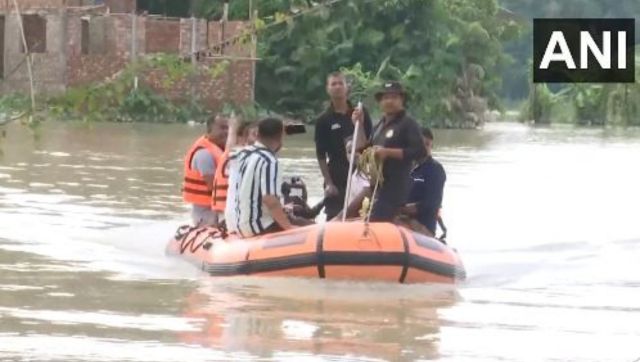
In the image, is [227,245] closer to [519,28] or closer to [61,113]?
[61,113]

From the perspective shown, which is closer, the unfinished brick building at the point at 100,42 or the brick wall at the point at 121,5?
the unfinished brick building at the point at 100,42

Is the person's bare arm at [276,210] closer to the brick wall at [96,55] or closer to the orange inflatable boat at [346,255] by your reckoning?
the orange inflatable boat at [346,255]

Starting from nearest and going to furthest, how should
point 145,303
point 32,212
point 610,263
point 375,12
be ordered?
point 145,303 < point 610,263 < point 32,212 < point 375,12

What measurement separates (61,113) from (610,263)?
10949 millimetres

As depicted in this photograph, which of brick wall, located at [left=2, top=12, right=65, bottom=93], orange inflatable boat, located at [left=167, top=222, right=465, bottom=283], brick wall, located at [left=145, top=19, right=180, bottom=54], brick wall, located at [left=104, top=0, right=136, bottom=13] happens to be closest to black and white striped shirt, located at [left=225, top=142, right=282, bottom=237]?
orange inflatable boat, located at [left=167, top=222, right=465, bottom=283]

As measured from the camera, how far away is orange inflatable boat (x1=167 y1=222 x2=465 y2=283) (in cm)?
1316

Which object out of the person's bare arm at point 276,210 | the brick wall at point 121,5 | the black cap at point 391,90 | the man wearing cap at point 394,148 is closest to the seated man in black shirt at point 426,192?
the man wearing cap at point 394,148

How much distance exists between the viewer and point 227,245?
1405cm

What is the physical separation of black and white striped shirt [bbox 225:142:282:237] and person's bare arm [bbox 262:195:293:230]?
0.04m

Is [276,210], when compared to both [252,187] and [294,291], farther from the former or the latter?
[294,291]

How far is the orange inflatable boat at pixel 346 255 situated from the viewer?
43.2 feet

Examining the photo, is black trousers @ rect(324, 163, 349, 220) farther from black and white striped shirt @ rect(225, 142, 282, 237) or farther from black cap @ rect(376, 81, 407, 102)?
black cap @ rect(376, 81, 407, 102)

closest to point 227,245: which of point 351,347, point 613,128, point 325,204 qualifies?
point 325,204

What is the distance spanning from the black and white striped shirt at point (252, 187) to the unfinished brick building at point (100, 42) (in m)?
34.2
